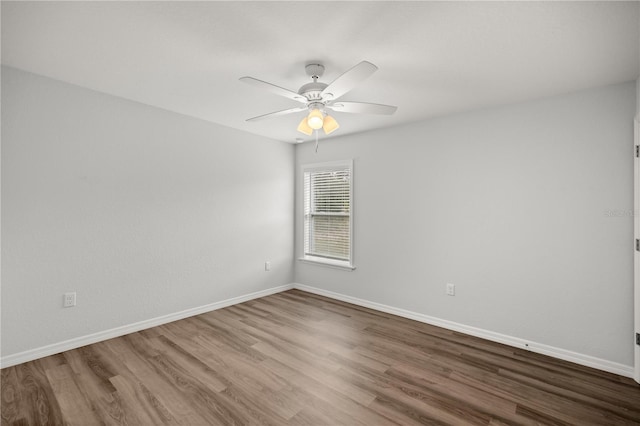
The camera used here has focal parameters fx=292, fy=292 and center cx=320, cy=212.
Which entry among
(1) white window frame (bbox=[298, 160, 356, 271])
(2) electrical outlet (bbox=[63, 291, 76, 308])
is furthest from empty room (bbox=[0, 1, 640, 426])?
(1) white window frame (bbox=[298, 160, 356, 271])

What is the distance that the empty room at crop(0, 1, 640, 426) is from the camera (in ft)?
6.18

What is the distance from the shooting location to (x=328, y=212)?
183 inches

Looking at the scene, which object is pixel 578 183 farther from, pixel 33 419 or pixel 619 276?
pixel 33 419

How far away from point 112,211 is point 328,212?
2807mm

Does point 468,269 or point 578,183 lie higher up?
point 578,183

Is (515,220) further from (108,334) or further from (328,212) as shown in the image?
(108,334)

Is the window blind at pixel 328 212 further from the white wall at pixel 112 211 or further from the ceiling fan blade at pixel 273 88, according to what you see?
the ceiling fan blade at pixel 273 88

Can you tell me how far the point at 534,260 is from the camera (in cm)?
286

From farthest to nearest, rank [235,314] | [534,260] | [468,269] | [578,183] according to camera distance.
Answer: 1. [235,314]
2. [468,269]
3. [534,260]
4. [578,183]

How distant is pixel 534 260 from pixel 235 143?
3.81 metres

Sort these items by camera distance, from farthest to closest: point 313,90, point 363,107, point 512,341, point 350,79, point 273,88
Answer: point 512,341 → point 363,107 → point 313,90 → point 273,88 → point 350,79

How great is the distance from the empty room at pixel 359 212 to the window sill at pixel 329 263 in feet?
1.10

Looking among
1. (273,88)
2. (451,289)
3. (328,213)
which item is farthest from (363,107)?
(328,213)

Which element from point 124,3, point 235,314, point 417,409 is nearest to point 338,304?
point 235,314
